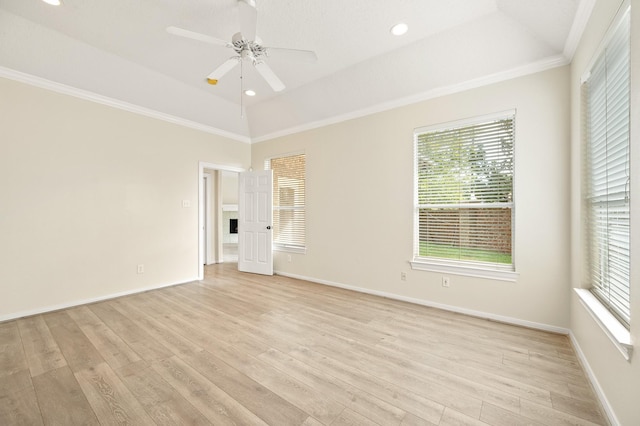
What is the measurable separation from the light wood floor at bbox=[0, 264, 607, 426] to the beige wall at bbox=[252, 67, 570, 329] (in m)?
0.38

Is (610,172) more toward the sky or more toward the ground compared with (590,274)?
more toward the sky

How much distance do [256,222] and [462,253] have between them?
144 inches

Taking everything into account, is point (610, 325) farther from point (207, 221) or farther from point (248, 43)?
point (207, 221)

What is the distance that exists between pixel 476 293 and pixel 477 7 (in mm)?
2955

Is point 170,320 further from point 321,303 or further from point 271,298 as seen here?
point 321,303

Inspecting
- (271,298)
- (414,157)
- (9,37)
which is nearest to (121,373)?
(271,298)

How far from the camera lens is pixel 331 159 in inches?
179

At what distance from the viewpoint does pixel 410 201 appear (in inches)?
146

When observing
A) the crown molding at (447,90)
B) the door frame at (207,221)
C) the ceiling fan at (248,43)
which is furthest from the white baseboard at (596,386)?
the door frame at (207,221)

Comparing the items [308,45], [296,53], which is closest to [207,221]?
[308,45]

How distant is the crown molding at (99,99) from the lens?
3139mm

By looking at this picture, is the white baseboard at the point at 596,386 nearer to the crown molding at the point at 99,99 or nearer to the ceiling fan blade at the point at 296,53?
the ceiling fan blade at the point at 296,53

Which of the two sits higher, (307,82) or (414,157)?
(307,82)

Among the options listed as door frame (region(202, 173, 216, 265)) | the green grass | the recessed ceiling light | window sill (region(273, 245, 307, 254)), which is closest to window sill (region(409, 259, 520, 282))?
the green grass
